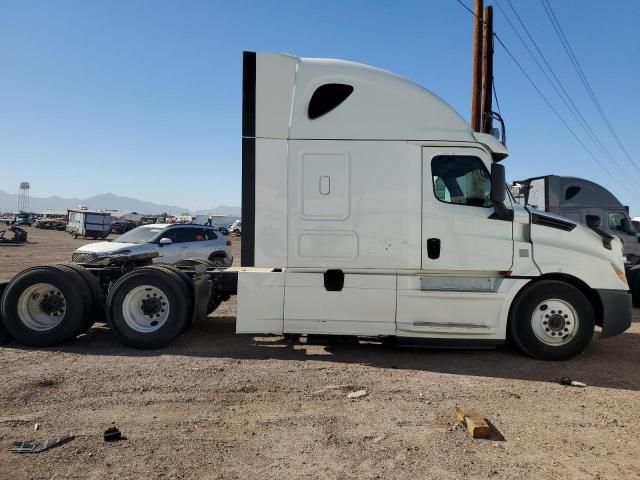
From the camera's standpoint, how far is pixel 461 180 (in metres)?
6.74

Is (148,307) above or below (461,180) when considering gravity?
below

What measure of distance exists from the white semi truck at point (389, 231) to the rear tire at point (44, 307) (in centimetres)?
255

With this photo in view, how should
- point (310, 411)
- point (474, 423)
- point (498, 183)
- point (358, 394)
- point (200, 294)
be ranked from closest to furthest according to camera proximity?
1. point (474, 423)
2. point (310, 411)
3. point (358, 394)
4. point (498, 183)
5. point (200, 294)

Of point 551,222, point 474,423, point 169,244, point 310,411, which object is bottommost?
point 310,411

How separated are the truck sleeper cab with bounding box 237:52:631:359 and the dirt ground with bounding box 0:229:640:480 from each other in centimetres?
61

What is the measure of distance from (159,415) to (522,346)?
15.5 ft

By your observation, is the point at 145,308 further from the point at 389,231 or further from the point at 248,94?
the point at 389,231

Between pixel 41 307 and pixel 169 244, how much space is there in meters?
7.02

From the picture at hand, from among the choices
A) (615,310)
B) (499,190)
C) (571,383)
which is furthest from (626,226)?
(571,383)

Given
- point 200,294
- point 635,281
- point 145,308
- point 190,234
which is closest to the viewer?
point 145,308

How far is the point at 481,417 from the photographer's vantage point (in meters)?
4.50

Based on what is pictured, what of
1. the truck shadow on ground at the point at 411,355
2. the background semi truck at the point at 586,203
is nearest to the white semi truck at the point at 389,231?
the truck shadow on ground at the point at 411,355

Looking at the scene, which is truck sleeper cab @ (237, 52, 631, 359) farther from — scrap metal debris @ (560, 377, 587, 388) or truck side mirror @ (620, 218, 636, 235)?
truck side mirror @ (620, 218, 636, 235)

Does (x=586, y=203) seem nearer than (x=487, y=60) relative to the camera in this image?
No
